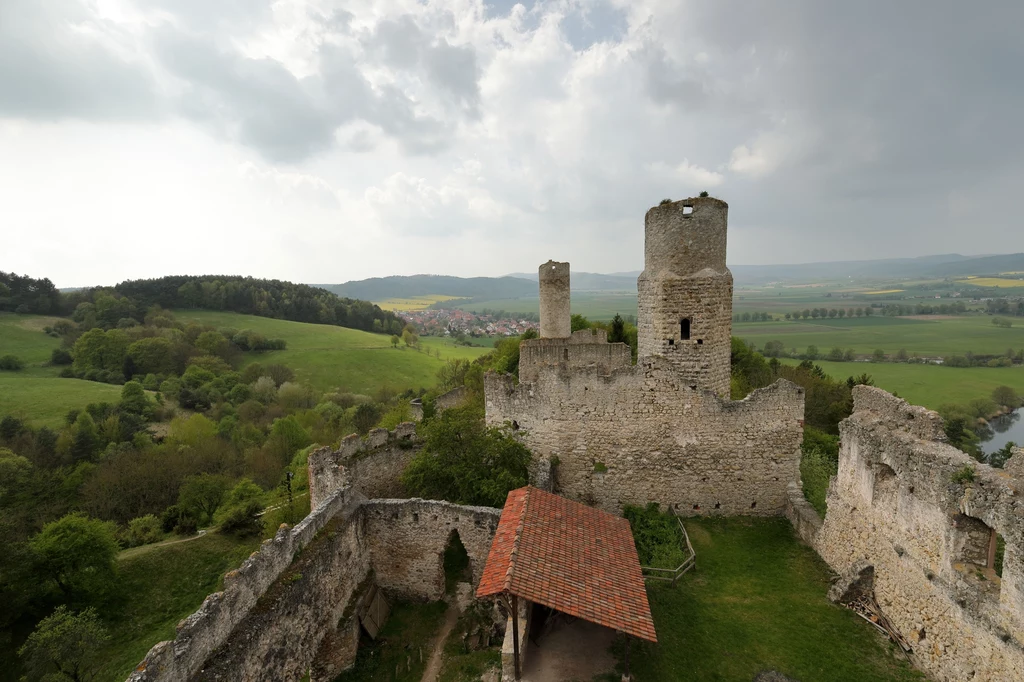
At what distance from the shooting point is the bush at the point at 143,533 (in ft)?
72.4

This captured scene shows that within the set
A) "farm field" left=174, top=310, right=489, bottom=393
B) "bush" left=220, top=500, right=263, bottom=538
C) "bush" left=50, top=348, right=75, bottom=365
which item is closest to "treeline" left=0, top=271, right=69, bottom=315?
"farm field" left=174, top=310, right=489, bottom=393

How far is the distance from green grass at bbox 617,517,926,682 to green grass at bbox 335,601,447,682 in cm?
536

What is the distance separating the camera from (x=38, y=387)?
151 ft

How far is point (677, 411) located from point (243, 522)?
20.8m

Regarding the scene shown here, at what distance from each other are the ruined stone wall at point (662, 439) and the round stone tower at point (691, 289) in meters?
0.66

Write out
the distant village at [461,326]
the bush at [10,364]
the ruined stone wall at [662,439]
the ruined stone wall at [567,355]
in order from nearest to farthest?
the ruined stone wall at [662,439]
the ruined stone wall at [567,355]
the bush at [10,364]
the distant village at [461,326]

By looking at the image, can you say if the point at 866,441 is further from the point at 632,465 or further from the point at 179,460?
the point at 179,460

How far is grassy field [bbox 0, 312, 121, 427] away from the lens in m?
41.7

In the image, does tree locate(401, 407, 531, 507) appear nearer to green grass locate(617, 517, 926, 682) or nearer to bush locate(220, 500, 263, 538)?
green grass locate(617, 517, 926, 682)

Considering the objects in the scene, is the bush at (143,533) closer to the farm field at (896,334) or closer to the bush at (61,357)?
the bush at (61,357)

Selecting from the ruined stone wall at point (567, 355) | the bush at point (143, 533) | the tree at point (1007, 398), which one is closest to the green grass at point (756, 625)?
the ruined stone wall at point (567, 355)

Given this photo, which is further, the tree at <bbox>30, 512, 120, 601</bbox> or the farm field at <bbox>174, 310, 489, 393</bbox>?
the farm field at <bbox>174, 310, 489, 393</bbox>

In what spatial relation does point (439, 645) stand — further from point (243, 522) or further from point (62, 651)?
point (243, 522)

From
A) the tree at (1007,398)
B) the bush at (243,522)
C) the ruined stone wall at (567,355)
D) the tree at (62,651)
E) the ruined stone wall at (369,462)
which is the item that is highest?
the ruined stone wall at (567,355)
